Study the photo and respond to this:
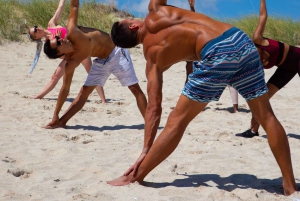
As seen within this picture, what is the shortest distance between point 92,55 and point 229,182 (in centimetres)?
268

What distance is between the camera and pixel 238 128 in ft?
21.7

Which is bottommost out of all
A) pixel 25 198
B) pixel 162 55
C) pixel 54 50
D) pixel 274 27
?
pixel 274 27

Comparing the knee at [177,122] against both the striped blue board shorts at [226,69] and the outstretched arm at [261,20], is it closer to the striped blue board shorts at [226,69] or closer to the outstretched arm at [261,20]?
the striped blue board shorts at [226,69]

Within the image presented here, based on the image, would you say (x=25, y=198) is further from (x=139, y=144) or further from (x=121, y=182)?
(x=139, y=144)

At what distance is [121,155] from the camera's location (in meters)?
5.05

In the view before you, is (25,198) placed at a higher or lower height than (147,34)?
lower

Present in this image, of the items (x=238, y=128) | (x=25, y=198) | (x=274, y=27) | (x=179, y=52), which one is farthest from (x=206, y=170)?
(x=274, y=27)

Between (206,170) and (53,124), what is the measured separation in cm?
240

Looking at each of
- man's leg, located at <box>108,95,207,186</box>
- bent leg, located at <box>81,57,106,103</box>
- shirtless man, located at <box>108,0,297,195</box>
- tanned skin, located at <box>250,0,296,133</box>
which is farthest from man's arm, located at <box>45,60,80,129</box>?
man's leg, located at <box>108,95,207,186</box>

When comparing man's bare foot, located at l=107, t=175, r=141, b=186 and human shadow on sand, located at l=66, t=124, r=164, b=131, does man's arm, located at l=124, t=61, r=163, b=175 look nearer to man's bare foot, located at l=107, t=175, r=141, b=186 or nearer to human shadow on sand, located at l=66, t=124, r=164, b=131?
man's bare foot, located at l=107, t=175, r=141, b=186

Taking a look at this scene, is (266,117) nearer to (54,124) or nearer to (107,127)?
(107,127)

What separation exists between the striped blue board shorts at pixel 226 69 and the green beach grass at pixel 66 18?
32.3 feet

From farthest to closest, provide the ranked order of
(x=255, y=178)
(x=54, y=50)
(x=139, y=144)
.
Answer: (x=54, y=50)
(x=139, y=144)
(x=255, y=178)

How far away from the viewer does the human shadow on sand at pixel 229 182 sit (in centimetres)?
405
